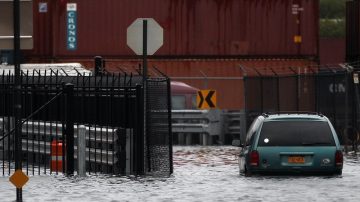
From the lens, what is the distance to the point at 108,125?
23938 millimetres

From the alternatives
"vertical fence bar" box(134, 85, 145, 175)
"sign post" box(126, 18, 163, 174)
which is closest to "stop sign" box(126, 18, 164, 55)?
"sign post" box(126, 18, 163, 174)

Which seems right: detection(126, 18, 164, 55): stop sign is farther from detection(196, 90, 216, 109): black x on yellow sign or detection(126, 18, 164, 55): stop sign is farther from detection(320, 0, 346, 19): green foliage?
detection(320, 0, 346, 19): green foliage

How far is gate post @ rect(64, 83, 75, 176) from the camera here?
22.6 metres

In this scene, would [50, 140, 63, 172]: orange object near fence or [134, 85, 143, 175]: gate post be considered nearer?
[134, 85, 143, 175]: gate post

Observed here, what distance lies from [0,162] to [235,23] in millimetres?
23244

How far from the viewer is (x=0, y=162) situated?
90.3 feet

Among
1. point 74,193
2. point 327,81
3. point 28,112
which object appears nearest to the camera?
point 74,193

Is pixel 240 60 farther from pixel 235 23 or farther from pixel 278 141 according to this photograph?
pixel 278 141

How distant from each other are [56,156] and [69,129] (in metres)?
0.77

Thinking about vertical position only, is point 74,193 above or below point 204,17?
below

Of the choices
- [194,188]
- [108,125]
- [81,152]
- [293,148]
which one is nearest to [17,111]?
[194,188]

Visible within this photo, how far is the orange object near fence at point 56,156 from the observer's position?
2338 centimetres

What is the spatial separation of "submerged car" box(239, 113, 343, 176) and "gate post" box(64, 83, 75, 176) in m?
3.38

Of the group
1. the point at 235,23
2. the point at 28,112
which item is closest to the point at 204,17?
the point at 235,23
